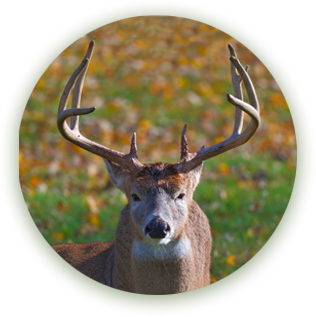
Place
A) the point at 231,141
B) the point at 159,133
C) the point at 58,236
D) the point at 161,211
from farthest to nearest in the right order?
the point at 159,133
the point at 58,236
the point at 231,141
the point at 161,211

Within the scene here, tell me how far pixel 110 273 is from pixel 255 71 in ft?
22.0

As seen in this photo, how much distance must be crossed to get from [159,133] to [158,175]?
6.23m

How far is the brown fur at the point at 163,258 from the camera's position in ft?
18.4

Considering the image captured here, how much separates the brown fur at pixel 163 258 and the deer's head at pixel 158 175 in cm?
1

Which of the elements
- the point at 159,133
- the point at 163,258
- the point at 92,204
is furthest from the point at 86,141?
the point at 159,133

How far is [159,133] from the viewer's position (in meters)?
11.8

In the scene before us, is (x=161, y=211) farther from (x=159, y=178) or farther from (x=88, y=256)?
(x=88, y=256)

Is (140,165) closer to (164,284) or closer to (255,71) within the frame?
(164,284)

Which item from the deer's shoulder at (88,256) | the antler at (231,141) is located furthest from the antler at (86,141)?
the deer's shoulder at (88,256)

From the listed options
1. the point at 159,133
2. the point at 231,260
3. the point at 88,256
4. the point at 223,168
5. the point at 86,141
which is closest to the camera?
the point at 86,141

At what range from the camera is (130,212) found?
18.7 feet

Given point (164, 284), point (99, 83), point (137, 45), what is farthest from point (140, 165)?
point (99, 83)

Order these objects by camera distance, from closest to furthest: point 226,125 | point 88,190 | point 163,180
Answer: point 163,180 < point 88,190 < point 226,125

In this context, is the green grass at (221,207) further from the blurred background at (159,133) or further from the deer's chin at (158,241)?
the deer's chin at (158,241)
